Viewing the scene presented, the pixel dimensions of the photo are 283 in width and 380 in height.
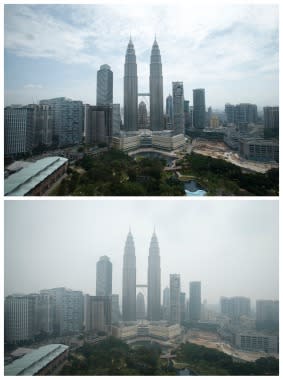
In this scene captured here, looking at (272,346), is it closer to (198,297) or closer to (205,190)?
(198,297)

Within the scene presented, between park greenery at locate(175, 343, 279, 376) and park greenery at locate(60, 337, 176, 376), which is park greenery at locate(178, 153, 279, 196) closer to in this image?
park greenery at locate(175, 343, 279, 376)

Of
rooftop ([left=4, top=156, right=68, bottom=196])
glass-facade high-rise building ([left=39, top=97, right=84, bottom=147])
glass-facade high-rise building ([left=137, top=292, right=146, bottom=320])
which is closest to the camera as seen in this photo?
rooftop ([left=4, top=156, right=68, bottom=196])

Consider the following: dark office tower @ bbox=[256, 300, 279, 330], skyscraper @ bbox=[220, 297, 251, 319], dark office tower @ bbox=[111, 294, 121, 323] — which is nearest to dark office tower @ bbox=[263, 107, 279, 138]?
dark office tower @ bbox=[256, 300, 279, 330]

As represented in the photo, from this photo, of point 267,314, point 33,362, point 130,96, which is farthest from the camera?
point 130,96

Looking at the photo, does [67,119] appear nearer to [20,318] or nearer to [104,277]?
[104,277]

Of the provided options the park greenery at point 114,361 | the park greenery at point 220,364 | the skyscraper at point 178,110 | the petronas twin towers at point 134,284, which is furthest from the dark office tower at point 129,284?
the skyscraper at point 178,110

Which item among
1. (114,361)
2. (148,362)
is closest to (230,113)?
(148,362)

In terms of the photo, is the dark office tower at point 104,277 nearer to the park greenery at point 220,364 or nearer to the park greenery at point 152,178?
the park greenery at point 152,178
